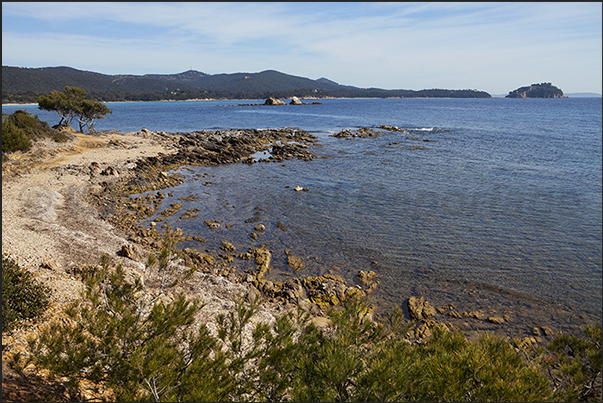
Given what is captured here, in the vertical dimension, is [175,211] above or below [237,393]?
below

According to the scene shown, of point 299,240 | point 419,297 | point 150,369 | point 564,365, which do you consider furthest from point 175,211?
point 564,365

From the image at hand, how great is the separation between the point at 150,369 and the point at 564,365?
5.56 meters

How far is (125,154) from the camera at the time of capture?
106 feet

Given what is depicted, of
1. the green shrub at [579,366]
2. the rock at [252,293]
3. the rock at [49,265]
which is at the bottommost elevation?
the rock at [252,293]

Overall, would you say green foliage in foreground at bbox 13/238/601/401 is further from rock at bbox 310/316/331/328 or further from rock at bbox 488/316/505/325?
rock at bbox 488/316/505/325

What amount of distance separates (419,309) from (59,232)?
14005 mm

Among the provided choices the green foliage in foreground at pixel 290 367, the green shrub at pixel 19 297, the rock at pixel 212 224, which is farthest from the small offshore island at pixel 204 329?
the green shrub at pixel 19 297

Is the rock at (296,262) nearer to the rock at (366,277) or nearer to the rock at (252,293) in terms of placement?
the rock at (252,293)

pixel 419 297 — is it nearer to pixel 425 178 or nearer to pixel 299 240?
pixel 299 240

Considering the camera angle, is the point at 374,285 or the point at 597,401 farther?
the point at 374,285

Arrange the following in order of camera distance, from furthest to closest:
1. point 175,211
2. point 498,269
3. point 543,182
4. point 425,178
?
point 425,178, point 543,182, point 175,211, point 498,269

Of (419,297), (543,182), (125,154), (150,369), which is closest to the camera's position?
(150,369)

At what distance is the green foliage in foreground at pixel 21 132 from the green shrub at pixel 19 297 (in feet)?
74.9

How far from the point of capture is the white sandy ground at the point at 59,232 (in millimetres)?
9703
